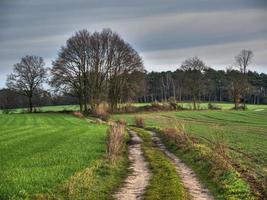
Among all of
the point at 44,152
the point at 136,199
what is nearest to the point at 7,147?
the point at 44,152

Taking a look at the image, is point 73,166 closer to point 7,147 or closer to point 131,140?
point 7,147

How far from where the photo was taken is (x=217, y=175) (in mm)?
18641

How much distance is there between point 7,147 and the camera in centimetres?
2844

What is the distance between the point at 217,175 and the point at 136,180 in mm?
3472

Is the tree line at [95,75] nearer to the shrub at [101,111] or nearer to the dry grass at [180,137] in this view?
the shrub at [101,111]

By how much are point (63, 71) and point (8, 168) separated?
69.7 metres

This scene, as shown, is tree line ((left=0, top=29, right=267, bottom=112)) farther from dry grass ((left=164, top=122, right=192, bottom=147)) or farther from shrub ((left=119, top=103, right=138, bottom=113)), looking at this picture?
dry grass ((left=164, top=122, right=192, bottom=147))

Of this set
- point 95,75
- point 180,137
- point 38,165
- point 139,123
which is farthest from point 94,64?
point 38,165

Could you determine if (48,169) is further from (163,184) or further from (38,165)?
(163,184)

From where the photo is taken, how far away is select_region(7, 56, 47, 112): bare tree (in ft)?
345

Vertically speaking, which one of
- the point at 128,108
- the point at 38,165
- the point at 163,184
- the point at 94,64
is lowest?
the point at 163,184

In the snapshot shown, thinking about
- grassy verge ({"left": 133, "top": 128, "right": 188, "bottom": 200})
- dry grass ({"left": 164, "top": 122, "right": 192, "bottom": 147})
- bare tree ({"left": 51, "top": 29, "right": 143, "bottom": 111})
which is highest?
bare tree ({"left": 51, "top": 29, "right": 143, "bottom": 111})

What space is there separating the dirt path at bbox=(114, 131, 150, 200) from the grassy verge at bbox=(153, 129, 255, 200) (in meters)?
2.48

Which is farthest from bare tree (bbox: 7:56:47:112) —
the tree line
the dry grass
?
the dry grass
